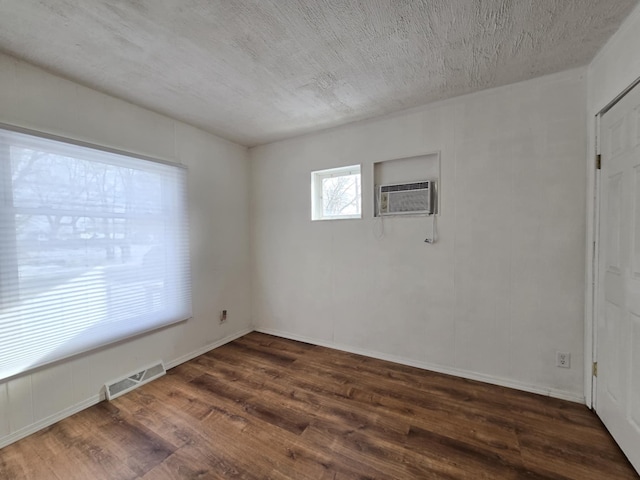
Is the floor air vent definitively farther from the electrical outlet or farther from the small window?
the electrical outlet

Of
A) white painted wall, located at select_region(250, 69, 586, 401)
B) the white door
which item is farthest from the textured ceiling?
the white door

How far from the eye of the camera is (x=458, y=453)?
1.50 m

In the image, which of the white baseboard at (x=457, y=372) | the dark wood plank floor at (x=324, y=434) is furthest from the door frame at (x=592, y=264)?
the dark wood plank floor at (x=324, y=434)

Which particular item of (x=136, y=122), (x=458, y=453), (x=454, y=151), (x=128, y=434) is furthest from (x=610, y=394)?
(x=136, y=122)

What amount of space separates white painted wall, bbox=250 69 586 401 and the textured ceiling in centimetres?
31

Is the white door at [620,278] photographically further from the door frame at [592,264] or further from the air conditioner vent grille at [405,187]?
the air conditioner vent grille at [405,187]

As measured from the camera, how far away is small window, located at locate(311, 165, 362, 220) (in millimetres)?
2908

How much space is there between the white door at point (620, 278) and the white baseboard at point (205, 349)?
3319 millimetres

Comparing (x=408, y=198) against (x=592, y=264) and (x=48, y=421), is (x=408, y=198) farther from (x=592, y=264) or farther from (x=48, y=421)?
(x=48, y=421)

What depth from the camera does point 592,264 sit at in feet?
5.87

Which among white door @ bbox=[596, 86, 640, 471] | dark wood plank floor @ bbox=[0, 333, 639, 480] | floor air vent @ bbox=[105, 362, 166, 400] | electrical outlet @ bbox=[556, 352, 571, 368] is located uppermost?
white door @ bbox=[596, 86, 640, 471]

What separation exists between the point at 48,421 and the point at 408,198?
3262mm

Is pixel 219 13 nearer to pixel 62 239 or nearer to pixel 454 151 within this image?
pixel 62 239

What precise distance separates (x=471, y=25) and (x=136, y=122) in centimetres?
265
